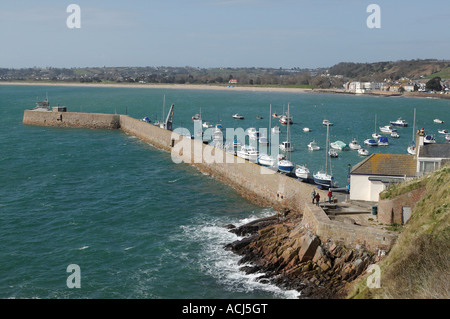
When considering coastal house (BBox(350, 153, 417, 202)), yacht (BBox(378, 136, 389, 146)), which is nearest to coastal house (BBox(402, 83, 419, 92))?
yacht (BBox(378, 136, 389, 146))

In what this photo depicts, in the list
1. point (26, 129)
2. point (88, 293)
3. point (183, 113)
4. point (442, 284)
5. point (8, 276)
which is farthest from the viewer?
point (183, 113)

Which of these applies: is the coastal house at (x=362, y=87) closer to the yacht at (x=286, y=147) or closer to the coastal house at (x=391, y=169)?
the yacht at (x=286, y=147)

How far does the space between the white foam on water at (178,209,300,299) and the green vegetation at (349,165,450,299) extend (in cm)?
390

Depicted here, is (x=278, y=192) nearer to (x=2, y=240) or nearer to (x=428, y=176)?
(x=428, y=176)

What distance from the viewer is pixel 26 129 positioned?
213 feet

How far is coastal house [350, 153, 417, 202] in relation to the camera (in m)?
22.9

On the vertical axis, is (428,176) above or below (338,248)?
above

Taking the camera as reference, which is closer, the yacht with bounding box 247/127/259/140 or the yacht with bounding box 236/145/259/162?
the yacht with bounding box 236/145/259/162

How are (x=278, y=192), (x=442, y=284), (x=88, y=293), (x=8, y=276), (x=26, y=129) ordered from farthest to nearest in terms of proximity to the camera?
(x=26, y=129)
(x=278, y=192)
(x=8, y=276)
(x=88, y=293)
(x=442, y=284)

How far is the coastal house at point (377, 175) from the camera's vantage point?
22.9 metres

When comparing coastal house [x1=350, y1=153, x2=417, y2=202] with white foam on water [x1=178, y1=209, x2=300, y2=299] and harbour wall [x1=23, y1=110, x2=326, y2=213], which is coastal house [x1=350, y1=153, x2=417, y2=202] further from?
white foam on water [x1=178, y1=209, x2=300, y2=299]

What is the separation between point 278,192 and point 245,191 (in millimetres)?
3748

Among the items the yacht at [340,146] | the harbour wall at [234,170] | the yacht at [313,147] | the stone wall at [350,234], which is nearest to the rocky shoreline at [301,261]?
the stone wall at [350,234]
